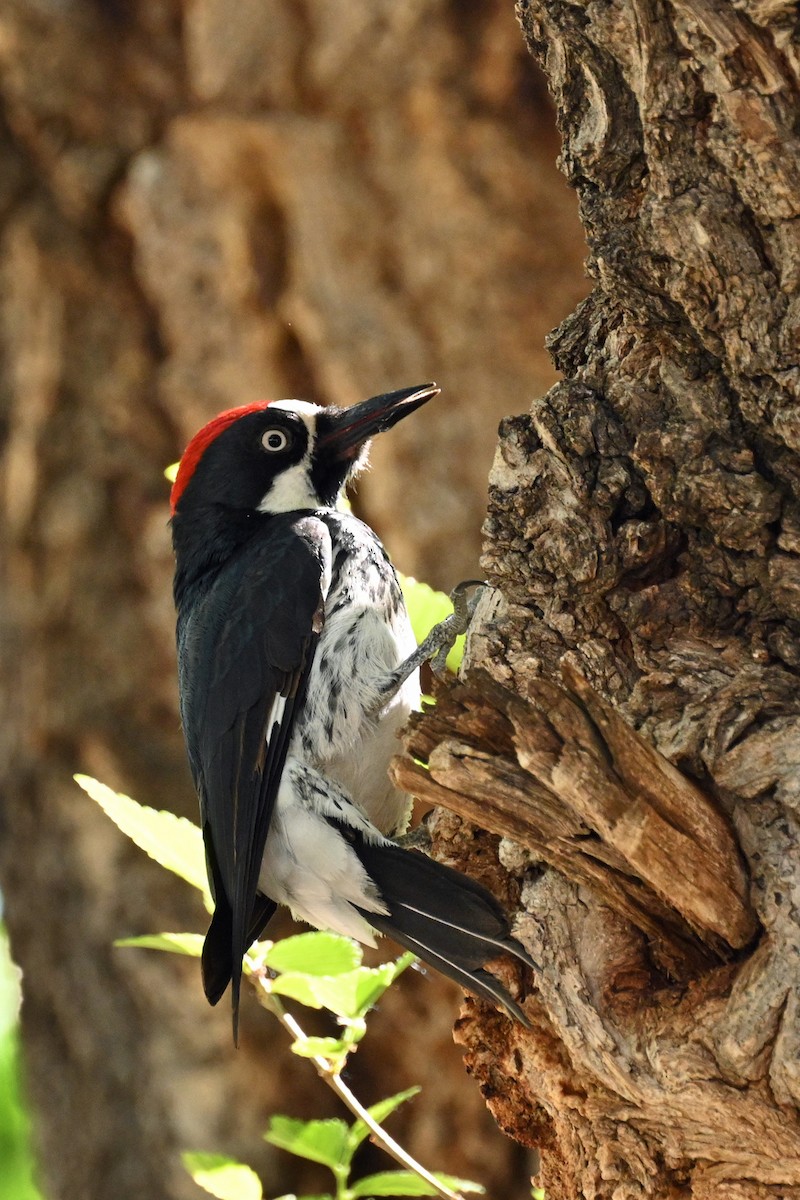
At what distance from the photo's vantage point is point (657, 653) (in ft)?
6.94

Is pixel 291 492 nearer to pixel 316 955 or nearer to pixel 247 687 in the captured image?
pixel 247 687

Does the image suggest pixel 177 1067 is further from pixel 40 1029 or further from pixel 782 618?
pixel 782 618

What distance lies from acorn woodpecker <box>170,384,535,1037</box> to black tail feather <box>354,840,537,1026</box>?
11mm

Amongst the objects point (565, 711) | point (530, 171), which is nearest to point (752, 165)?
point (565, 711)

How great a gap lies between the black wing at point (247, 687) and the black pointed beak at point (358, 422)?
352 millimetres

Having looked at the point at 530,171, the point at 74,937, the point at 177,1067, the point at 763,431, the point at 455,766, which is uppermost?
the point at 530,171

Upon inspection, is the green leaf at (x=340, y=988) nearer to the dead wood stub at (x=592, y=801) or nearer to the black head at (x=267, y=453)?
the dead wood stub at (x=592, y=801)

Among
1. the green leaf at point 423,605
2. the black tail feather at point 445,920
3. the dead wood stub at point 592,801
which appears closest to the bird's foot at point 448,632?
the green leaf at point 423,605

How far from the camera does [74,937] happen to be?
4.74 m

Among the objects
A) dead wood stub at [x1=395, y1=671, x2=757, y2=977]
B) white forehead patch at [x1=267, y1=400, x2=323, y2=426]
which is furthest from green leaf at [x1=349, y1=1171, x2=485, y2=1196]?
white forehead patch at [x1=267, y1=400, x2=323, y2=426]

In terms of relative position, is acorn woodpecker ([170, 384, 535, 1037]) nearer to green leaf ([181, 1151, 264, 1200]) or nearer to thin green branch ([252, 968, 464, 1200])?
thin green branch ([252, 968, 464, 1200])

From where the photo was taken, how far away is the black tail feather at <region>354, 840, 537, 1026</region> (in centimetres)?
213

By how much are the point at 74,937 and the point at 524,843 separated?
324cm

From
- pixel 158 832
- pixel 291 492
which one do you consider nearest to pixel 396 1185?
pixel 158 832
